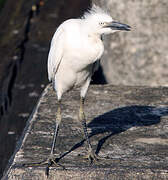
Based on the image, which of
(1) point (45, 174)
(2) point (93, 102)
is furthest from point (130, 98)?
(1) point (45, 174)

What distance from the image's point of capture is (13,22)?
8.48m

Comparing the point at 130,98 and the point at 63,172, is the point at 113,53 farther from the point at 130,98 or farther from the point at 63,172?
the point at 63,172

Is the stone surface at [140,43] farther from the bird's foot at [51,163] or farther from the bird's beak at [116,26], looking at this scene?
the bird's foot at [51,163]

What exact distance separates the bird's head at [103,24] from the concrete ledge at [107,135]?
1.02 metres

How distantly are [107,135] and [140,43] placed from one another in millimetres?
2322

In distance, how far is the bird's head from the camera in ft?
12.9

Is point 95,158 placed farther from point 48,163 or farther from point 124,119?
point 124,119

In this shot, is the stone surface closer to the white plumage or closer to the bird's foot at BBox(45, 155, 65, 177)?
the white plumage

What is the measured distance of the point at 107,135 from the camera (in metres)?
4.79

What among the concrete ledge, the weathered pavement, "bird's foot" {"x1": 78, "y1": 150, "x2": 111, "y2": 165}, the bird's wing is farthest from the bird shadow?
the weathered pavement

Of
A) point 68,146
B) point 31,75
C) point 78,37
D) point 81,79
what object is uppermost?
point 78,37

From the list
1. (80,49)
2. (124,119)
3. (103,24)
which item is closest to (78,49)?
(80,49)

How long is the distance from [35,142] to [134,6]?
114 inches

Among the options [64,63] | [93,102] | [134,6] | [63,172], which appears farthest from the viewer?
[134,6]
